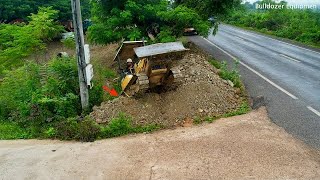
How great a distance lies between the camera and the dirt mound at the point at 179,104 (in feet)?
30.5

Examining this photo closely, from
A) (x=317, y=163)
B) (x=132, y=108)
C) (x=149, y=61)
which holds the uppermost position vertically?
(x=149, y=61)

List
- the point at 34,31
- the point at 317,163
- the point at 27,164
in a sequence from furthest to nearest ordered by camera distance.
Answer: the point at 34,31 → the point at 27,164 → the point at 317,163

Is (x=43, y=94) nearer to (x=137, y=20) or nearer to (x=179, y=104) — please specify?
(x=179, y=104)

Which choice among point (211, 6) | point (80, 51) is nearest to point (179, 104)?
point (80, 51)

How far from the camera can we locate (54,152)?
25.7 ft

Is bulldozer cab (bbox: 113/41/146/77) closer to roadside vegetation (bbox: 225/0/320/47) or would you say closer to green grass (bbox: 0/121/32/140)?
green grass (bbox: 0/121/32/140)

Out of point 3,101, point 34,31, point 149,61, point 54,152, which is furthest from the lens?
point 34,31

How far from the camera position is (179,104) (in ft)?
32.1

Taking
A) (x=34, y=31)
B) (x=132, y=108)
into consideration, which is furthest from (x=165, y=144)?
(x=34, y=31)

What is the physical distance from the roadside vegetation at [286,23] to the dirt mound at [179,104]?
9.65 meters

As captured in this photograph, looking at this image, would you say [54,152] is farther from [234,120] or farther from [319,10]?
[319,10]

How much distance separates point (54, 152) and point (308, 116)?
23.1 ft

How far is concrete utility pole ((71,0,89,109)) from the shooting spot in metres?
9.05

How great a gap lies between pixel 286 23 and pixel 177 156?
99.6 feet
